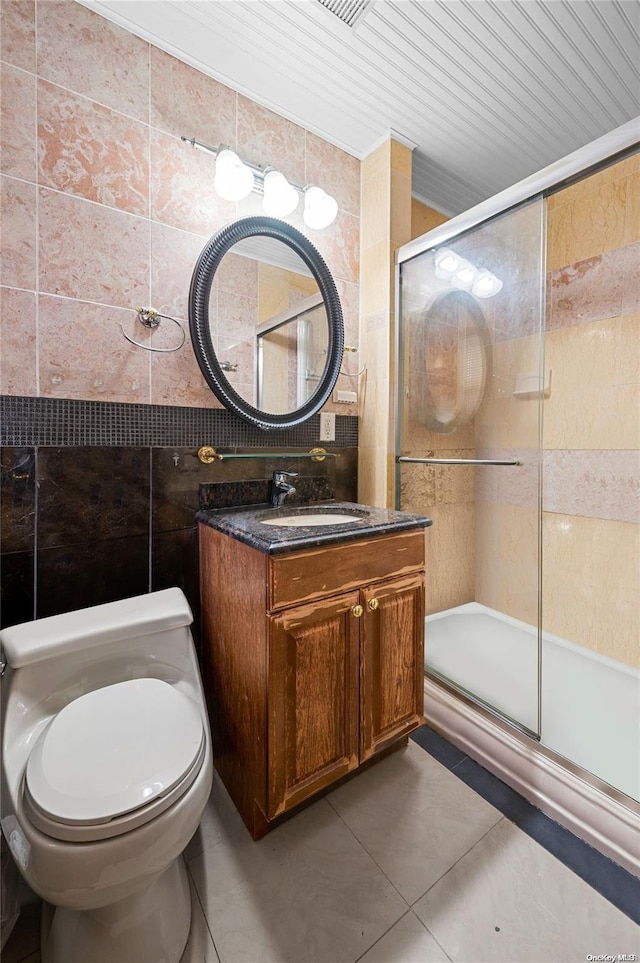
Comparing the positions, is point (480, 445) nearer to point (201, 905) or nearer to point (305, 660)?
point (305, 660)

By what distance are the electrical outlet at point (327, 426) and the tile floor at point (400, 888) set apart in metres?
1.28

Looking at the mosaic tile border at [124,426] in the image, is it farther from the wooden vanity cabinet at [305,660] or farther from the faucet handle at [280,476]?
the wooden vanity cabinet at [305,660]

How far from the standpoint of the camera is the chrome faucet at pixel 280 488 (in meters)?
1.57

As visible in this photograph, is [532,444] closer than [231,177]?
No

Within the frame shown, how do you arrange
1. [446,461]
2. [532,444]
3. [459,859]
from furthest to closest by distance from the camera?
1. [446,461]
2. [532,444]
3. [459,859]

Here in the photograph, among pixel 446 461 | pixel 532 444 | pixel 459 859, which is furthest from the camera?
pixel 446 461

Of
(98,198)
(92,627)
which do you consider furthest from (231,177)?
(92,627)

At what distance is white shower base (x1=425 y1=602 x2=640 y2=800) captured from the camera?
1.35 m

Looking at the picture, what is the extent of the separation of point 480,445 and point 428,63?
4.54ft

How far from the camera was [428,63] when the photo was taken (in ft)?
4.63

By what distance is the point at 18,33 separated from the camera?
1125 mm

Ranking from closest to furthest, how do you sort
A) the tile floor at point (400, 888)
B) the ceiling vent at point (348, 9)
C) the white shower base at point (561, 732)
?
the tile floor at point (400, 888)
the white shower base at point (561, 732)
the ceiling vent at point (348, 9)

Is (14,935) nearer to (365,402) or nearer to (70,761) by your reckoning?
(70,761)

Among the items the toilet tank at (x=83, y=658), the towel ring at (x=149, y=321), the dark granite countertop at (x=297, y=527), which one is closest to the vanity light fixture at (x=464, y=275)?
the dark granite countertop at (x=297, y=527)
